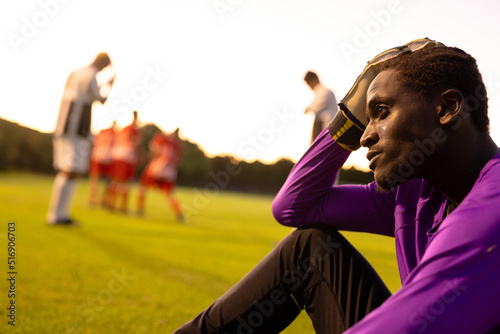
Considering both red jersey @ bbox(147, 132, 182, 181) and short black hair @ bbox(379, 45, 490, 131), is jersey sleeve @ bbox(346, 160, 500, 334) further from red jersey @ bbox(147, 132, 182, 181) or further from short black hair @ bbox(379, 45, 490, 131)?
red jersey @ bbox(147, 132, 182, 181)

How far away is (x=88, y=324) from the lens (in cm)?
241

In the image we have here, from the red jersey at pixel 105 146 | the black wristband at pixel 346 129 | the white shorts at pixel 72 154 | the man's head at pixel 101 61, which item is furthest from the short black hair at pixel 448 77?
the red jersey at pixel 105 146

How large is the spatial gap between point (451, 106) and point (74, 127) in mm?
6236

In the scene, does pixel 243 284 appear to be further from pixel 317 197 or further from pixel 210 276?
pixel 210 276

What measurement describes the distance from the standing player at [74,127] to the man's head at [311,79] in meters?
3.02

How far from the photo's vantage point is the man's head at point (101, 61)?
6766 millimetres

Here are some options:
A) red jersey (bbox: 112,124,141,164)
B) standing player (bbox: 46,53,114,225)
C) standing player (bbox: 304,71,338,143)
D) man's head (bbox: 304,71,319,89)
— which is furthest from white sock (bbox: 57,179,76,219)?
red jersey (bbox: 112,124,141,164)

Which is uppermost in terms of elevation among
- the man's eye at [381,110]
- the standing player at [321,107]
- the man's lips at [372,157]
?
the man's eye at [381,110]

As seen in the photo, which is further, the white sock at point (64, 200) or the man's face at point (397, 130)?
the white sock at point (64, 200)

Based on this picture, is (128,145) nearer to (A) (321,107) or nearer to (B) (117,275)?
(A) (321,107)

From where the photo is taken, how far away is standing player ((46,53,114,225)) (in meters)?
6.29

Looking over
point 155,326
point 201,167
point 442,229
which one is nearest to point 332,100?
Answer: point 155,326

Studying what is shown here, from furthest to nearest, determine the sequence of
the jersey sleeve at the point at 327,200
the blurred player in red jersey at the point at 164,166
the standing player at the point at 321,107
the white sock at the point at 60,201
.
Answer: the blurred player in red jersey at the point at 164,166
the white sock at the point at 60,201
the standing player at the point at 321,107
the jersey sleeve at the point at 327,200

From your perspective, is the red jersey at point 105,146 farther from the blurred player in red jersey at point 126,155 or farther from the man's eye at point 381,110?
the man's eye at point 381,110
